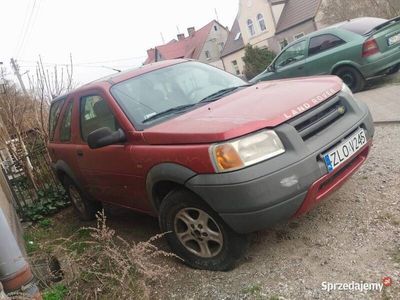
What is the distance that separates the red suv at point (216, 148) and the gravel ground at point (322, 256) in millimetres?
242

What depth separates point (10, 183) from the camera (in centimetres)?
760

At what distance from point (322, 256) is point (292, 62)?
740 cm

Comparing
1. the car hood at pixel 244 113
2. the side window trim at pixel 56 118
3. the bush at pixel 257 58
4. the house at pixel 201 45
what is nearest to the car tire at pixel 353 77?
the car hood at pixel 244 113

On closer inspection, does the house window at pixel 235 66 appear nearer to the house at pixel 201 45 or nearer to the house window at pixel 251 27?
the house at pixel 201 45

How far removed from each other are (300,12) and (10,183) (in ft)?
100

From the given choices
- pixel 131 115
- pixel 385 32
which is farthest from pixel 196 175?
pixel 385 32

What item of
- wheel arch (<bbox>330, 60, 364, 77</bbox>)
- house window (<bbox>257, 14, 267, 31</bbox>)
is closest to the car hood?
wheel arch (<bbox>330, 60, 364, 77</bbox>)

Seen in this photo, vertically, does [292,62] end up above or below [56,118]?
below

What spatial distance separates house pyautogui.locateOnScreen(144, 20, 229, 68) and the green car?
39862 millimetres

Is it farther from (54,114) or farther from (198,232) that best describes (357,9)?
(198,232)

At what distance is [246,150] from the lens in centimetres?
304

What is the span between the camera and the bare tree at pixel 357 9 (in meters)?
15.5

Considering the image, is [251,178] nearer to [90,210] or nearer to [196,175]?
[196,175]

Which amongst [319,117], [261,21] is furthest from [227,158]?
[261,21]
